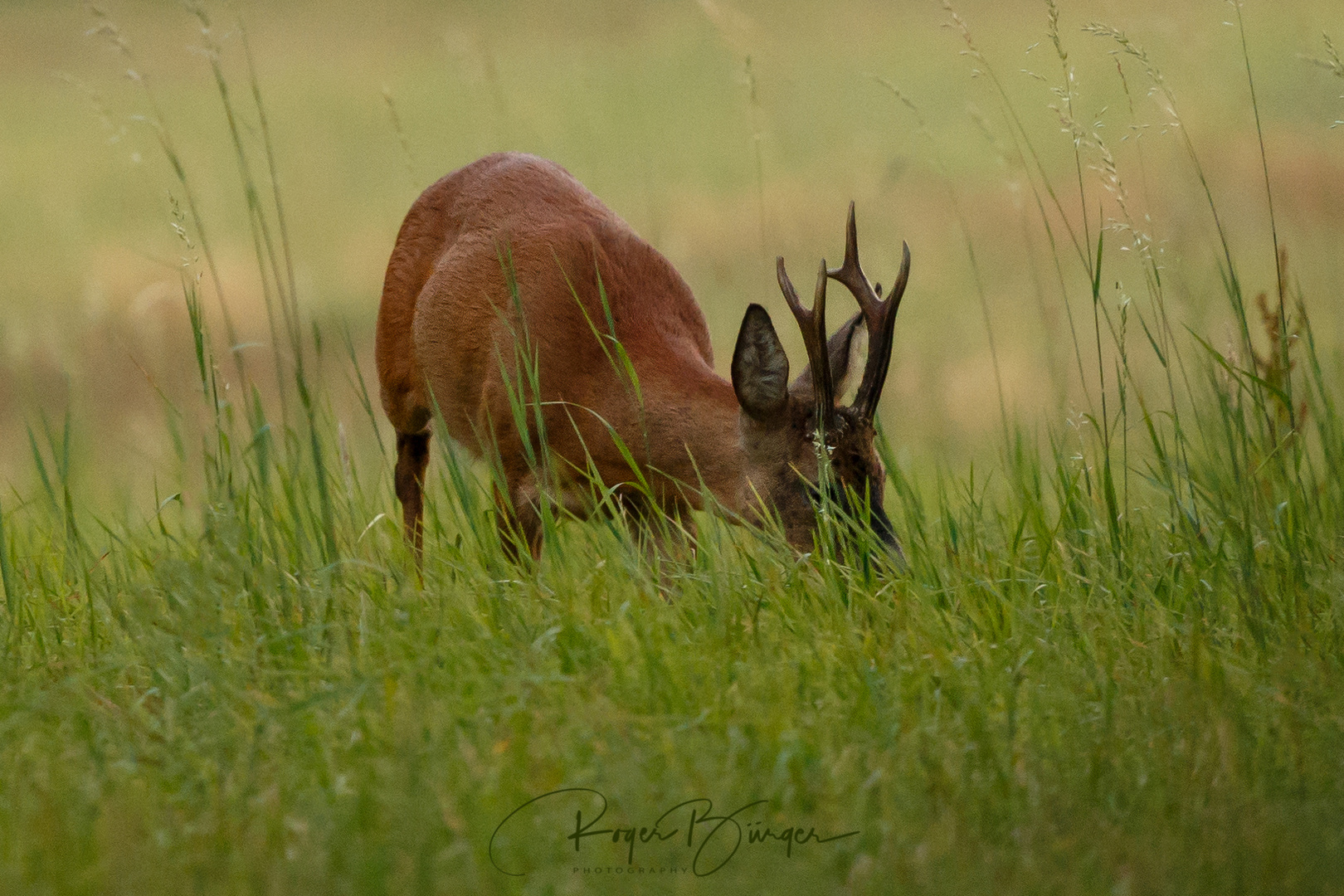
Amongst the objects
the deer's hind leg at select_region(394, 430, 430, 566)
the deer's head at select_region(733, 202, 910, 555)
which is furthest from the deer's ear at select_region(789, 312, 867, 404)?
the deer's hind leg at select_region(394, 430, 430, 566)

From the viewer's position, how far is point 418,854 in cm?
222

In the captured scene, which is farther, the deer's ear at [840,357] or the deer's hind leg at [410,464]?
the deer's hind leg at [410,464]

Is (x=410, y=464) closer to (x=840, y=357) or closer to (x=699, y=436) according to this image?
(x=699, y=436)

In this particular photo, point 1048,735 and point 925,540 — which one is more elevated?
point 925,540

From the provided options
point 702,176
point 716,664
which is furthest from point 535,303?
point 702,176

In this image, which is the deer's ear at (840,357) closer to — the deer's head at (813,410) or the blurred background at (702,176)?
the deer's head at (813,410)

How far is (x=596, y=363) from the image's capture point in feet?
15.1

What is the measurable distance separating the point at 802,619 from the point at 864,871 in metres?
0.98

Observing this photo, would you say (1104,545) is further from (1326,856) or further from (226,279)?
(226,279)

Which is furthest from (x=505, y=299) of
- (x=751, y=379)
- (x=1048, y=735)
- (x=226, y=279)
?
(x=226, y=279)

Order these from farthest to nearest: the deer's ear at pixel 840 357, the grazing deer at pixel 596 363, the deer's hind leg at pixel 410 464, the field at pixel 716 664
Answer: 1. the deer's hind leg at pixel 410 464
2. the deer's ear at pixel 840 357
3. the grazing deer at pixel 596 363
4. the field at pixel 716 664
